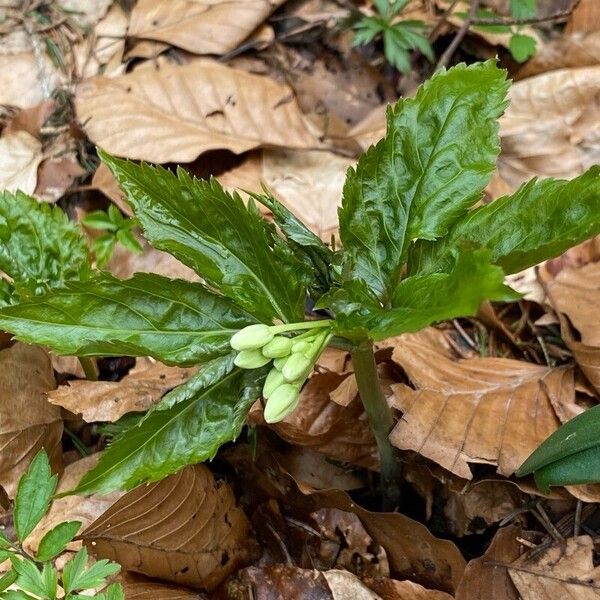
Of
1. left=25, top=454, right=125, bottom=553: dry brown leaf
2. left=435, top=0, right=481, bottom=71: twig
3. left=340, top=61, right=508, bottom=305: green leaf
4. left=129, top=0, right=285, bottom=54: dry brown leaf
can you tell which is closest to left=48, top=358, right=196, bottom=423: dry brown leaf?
left=25, top=454, right=125, bottom=553: dry brown leaf

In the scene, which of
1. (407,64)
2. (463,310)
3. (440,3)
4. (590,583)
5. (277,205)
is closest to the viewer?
(463,310)

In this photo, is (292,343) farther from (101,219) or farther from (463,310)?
(101,219)

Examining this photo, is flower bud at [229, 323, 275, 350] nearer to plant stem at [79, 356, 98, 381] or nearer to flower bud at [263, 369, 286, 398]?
flower bud at [263, 369, 286, 398]

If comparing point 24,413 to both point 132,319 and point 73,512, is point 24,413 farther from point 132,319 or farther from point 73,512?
point 132,319

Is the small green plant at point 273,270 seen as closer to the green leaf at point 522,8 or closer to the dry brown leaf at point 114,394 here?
the dry brown leaf at point 114,394

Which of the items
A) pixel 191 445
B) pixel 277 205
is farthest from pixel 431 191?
pixel 191 445

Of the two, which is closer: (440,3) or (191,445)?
(191,445)

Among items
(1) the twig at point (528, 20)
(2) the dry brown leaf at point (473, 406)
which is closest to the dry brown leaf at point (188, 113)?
(1) the twig at point (528, 20)
